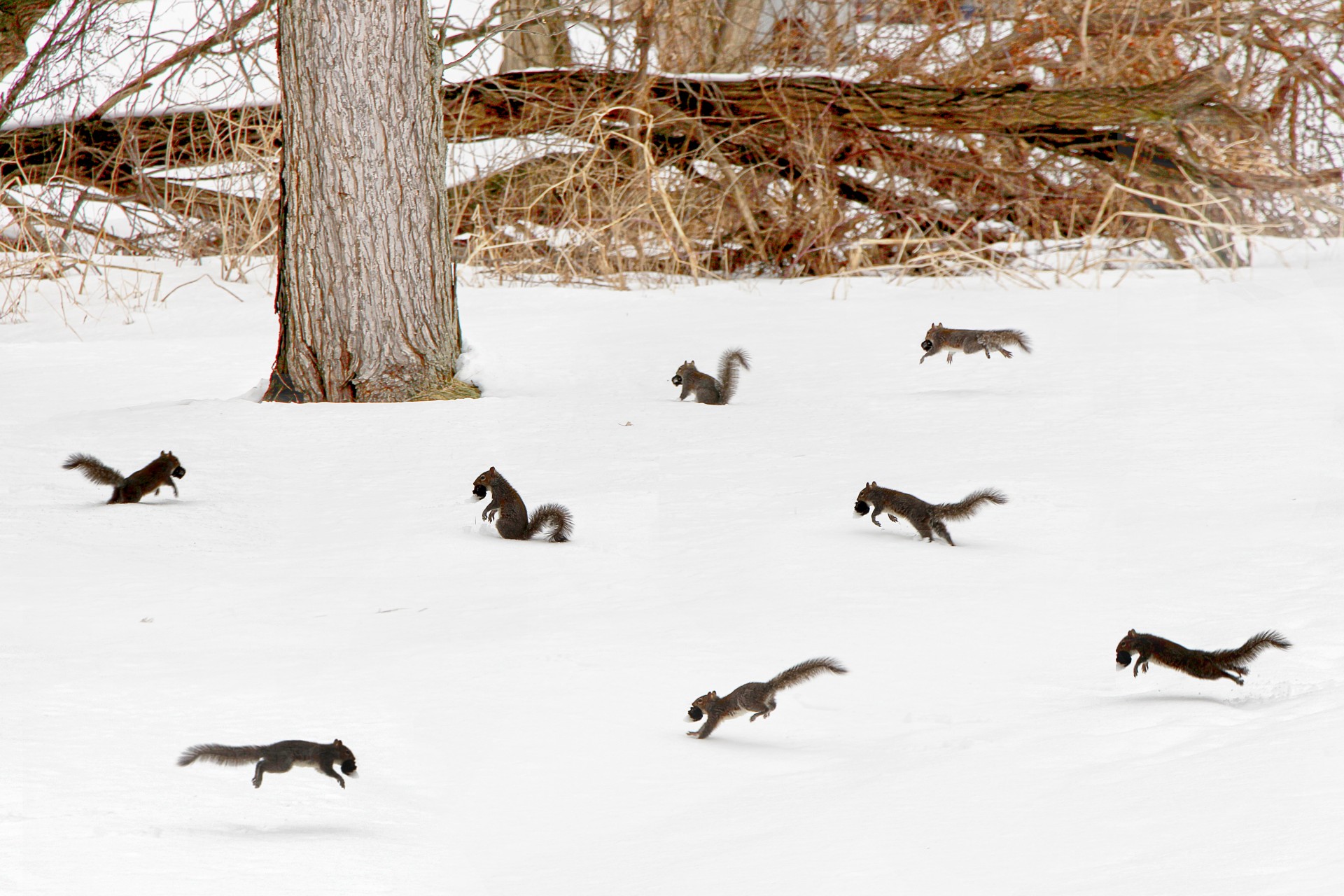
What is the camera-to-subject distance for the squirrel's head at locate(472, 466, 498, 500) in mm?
4281

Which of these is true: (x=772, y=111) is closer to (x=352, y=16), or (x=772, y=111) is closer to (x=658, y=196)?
(x=658, y=196)

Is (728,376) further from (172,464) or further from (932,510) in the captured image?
(172,464)

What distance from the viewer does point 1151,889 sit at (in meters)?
1.69

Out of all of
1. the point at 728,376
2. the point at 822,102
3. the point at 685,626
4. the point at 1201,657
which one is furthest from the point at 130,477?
the point at 822,102

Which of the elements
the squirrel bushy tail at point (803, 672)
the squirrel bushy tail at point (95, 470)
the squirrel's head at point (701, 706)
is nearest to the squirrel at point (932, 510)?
the squirrel bushy tail at point (803, 672)

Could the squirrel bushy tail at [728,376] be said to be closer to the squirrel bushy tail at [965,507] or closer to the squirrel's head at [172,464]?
the squirrel bushy tail at [965,507]

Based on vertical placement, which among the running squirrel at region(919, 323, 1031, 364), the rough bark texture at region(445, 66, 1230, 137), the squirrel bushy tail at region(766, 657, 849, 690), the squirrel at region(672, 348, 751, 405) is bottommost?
the squirrel bushy tail at region(766, 657, 849, 690)

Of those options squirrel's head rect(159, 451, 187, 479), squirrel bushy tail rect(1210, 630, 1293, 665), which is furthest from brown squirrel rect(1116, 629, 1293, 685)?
squirrel's head rect(159, 451, 187, 479)

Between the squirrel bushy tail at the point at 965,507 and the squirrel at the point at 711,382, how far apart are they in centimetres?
213

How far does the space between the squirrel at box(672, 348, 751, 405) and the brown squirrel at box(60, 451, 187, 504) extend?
2.26 m

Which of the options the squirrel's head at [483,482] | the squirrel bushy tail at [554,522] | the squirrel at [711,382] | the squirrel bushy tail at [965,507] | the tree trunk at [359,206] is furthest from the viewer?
the tree trunk at [359,206]

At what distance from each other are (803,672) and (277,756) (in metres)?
1.02

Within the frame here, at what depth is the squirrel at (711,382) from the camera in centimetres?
601

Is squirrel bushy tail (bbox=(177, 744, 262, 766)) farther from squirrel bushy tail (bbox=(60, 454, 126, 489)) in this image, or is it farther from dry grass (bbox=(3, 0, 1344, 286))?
dry grass (bbox=(3, 0, 1344, 286))
